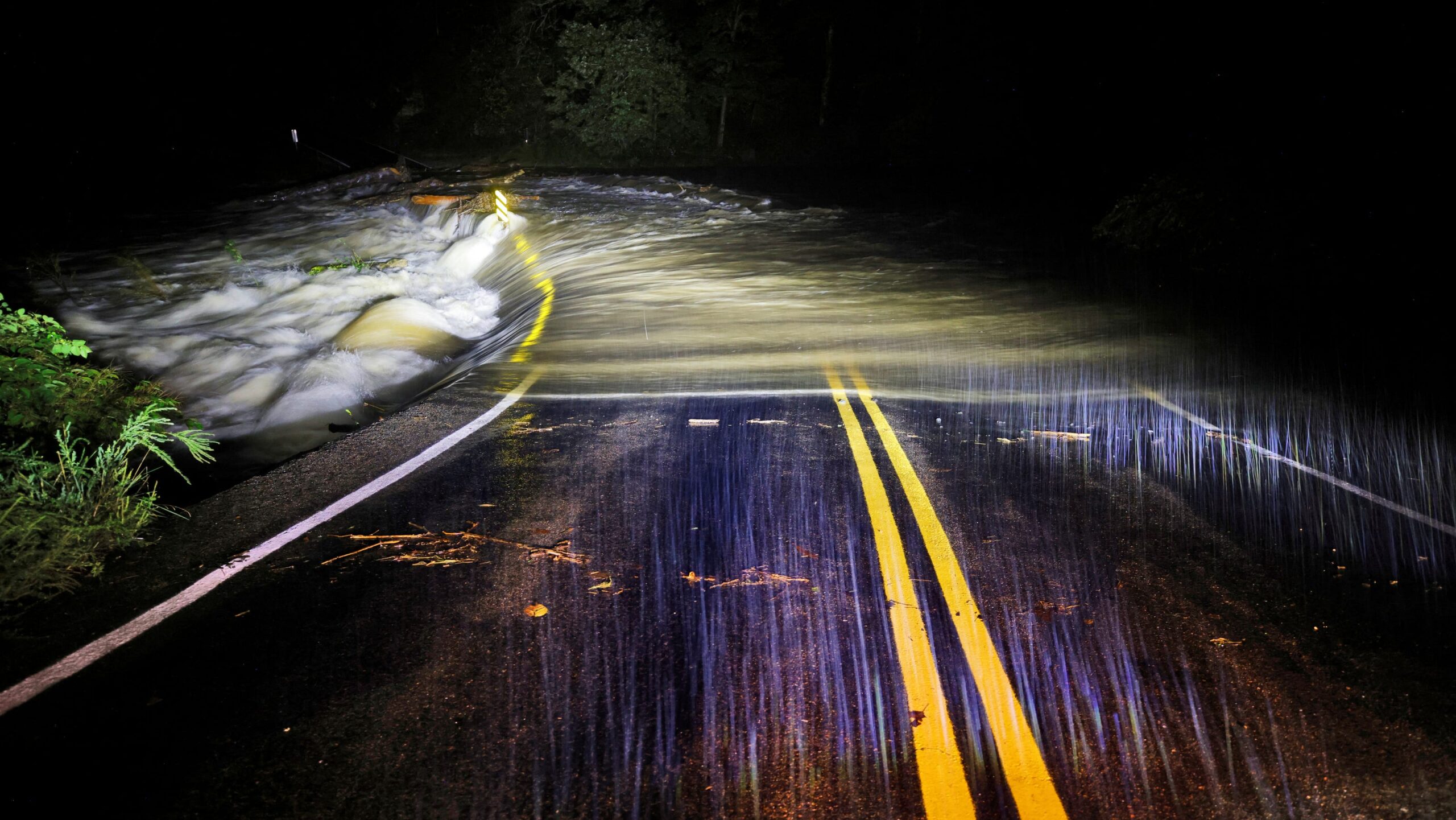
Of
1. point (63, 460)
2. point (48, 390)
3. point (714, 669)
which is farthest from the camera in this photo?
point (48, 390)

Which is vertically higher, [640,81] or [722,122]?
[640,81]

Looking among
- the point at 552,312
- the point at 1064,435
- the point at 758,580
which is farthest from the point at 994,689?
the point at 552,312

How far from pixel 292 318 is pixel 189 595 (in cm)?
1181

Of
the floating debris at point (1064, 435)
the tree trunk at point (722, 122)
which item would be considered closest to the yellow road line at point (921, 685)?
the floating debris at point (1064, 435)

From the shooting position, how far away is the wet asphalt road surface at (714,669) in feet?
10.7

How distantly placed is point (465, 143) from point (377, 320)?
4464cm

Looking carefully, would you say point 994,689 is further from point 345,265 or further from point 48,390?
point 345,265

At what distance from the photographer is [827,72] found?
2016 inches

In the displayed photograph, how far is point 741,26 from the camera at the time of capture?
49625mm

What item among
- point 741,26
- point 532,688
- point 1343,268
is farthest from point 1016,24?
point 532,688

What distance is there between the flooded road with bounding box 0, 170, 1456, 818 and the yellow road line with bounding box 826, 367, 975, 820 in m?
0.02

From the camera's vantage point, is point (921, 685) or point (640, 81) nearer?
point (921, 685)

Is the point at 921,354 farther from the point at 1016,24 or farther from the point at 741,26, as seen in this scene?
the point at 741,26

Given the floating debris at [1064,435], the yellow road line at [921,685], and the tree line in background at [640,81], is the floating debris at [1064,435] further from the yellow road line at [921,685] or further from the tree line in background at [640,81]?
the tree line in background at [640,81]
